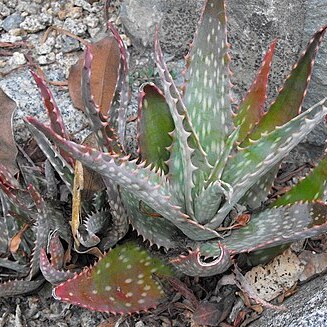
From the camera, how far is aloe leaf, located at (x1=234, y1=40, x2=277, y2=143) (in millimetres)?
1599

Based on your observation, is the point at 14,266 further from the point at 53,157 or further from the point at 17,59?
the point at 17,59

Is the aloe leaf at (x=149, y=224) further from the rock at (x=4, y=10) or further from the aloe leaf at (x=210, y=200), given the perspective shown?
the rock at (x=4, y=10)

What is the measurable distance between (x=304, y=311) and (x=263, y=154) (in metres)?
0.36

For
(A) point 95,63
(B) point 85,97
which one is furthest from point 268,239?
(A) point 95,63

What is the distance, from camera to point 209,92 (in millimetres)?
1586

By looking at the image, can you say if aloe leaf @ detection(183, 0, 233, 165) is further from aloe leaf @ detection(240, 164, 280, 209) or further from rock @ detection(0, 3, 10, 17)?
rock @ detection(0, 3, 10, 17)

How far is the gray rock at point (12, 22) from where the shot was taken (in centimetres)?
221

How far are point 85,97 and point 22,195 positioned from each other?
0.35 meters

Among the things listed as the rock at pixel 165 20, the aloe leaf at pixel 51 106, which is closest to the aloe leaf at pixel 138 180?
the aloe leaf at pixel 51 106

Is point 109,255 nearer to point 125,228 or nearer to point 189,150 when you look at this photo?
point 125,228

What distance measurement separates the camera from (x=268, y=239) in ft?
4.93

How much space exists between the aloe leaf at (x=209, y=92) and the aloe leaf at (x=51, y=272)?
429 millimetres

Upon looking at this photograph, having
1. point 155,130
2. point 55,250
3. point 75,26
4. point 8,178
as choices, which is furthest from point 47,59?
point 55,250

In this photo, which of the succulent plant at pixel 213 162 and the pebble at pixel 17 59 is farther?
the pebble at pixel 17 59
